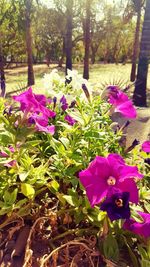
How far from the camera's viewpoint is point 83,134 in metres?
1.25

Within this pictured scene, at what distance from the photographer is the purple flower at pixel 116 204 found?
A: 98 centimetres

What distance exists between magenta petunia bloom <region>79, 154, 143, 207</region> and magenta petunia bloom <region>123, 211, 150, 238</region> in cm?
12

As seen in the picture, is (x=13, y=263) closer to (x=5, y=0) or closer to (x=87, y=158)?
(x=87, y=158)

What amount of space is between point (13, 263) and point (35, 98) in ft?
1.85

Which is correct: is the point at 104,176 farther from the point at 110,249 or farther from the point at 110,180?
the point at 110,249

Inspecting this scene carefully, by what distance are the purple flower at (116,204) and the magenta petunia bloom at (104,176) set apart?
2cm

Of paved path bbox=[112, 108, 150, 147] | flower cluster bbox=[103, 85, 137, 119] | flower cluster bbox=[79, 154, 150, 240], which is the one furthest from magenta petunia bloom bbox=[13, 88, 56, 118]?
paved path bbox=[112, 108, 150, 147]

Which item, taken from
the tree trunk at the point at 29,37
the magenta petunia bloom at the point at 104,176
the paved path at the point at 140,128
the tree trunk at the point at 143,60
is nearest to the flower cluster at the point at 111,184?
the magenta petunia bloom at the point at 104,176

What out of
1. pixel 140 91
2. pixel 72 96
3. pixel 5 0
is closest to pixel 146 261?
pixel 72 96

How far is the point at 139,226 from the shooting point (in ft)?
3.53

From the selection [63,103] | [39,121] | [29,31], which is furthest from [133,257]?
[29,31]

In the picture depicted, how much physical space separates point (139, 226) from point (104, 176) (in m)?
0.21

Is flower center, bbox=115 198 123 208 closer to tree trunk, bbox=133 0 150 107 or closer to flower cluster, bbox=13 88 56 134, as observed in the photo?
flower cluster, bbox=13 88 56 134

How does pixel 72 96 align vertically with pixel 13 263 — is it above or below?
above
